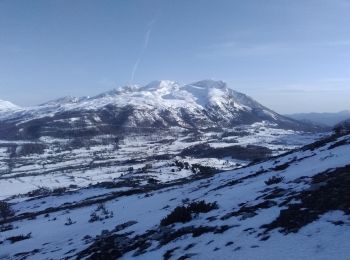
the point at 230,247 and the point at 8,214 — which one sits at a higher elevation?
the point at 230,247

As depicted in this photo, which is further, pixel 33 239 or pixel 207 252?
pixel 33 239

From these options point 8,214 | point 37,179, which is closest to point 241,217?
point 8,214

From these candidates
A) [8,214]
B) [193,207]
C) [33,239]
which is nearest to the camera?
[193,207]

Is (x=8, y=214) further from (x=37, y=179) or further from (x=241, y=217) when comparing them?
(x=37, y=179)

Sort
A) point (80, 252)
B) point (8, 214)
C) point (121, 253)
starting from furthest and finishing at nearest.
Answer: point (8, 214)
point (80, 252)
point (121, 253)

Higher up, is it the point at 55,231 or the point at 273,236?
the point at 273,236

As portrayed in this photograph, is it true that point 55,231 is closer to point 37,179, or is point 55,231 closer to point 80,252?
point 80,252

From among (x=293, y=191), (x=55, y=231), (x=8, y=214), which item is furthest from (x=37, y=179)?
(x=293, y=191)

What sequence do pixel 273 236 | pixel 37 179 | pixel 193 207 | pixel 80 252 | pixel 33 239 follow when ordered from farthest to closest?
pixel 37 179
pixel 33 239
pixel 193 207
pixel 80 252
pixel 273 236

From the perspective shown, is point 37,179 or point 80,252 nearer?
point 80,252
